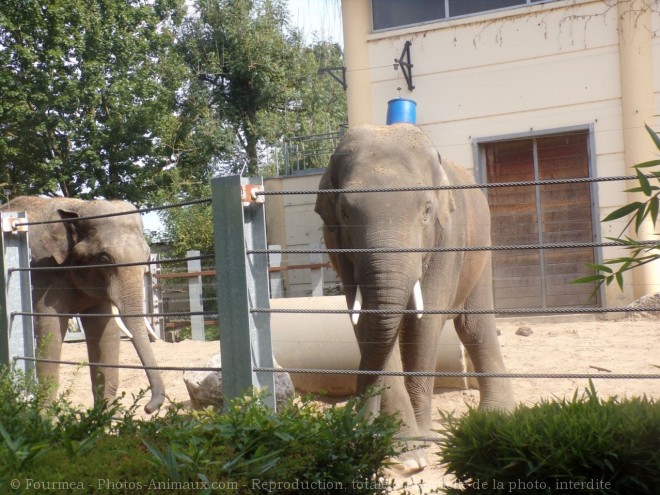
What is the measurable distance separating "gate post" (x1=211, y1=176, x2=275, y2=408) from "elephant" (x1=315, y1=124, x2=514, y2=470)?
1.88 ft

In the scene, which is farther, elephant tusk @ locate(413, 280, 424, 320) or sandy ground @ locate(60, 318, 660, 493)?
elephant tusk @ locate(413, 280, 424, 320)

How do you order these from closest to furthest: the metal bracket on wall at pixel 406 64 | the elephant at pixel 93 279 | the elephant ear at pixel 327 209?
the elephant ear at pixel 327 209, the elephant at pixel 93 279, the metal bracket on wall at pixel 406 64

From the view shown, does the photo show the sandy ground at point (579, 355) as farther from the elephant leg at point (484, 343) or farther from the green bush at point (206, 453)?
the green bush at point (206, 453)

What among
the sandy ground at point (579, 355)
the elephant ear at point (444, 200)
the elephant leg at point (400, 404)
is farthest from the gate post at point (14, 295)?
the elephant ear at point (444, 200)

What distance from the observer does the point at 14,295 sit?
5566mm

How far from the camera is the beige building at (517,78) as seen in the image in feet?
28.6

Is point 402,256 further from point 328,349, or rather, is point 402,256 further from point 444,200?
point 328,349

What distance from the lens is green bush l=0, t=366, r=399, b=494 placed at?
2.60 metres

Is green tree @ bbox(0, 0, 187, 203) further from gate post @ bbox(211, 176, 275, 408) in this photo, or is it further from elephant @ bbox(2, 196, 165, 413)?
gate post @ bbox(211, 176, 275, 408)

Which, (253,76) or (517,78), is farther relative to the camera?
(253,76)

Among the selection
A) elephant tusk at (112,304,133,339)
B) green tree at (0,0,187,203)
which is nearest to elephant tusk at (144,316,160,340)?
elephant tusk at (112,304,133,339)

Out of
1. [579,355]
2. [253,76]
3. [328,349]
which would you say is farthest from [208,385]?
[253,76]

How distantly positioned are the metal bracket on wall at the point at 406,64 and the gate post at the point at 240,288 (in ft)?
18.9

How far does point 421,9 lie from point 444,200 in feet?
19.6
